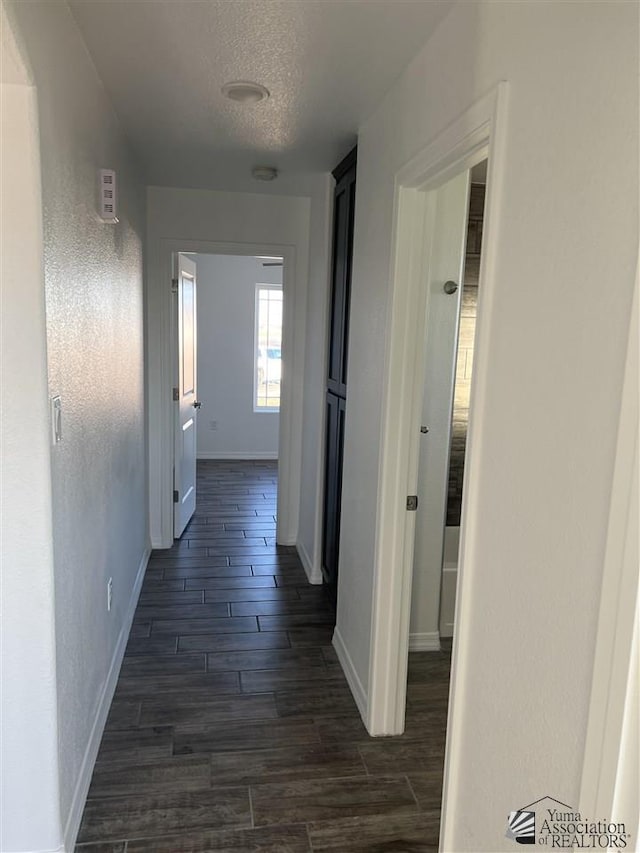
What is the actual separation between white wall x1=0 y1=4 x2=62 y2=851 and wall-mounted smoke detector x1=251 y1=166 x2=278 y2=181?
209cm

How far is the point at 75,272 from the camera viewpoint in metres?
1.91

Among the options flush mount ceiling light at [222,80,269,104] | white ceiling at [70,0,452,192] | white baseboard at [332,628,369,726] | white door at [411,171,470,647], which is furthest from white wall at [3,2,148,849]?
white door at [411,171,470,647]

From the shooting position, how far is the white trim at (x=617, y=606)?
93cm

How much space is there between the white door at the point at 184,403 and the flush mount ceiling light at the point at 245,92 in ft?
6.52

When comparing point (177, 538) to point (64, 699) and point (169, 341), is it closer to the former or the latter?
point (169, 341)

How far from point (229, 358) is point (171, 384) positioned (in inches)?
125

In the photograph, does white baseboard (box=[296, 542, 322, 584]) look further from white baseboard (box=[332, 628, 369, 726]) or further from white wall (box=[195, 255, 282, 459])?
white wall (box=[195, 255, 282, 459])

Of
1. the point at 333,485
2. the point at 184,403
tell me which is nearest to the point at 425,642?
the point at 333,485

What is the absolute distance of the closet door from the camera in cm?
320

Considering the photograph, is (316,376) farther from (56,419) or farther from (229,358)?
(229,358)

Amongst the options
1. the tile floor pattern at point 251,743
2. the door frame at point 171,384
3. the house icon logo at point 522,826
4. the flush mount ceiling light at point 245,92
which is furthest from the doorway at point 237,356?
the house icon logo at point 522,826

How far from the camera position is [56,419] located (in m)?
1.67

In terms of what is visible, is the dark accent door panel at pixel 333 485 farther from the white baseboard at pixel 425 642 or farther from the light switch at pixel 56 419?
the light switch at pixel 56 419

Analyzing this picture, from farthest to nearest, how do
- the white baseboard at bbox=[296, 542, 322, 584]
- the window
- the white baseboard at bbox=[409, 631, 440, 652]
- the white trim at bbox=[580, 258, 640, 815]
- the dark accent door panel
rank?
the window, the white baseboard at bbox=[296, 542, 322, 584], the dark accent door panel, the white baseboard at bbox=[409, 631, 440, 652], the white trim at bbox=[580, 258, 640, 815]
